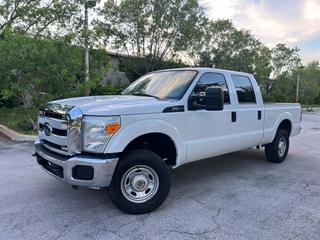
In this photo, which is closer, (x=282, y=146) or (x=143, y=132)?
(x=143, y=132)

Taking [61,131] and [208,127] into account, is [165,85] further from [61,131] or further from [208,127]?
[61,131]

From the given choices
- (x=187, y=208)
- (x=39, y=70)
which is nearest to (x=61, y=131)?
(x=187, y=208)

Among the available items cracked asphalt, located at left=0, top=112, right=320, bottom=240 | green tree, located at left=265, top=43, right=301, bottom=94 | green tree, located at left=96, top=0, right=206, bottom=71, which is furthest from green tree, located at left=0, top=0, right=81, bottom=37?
green tree, located at left=265, top=43, right=301, bottom=94

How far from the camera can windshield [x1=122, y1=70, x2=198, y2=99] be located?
184 inches

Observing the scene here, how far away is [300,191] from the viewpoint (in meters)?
4.96

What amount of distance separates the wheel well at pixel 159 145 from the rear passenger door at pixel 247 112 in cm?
151

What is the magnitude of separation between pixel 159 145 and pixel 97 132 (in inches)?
46.4

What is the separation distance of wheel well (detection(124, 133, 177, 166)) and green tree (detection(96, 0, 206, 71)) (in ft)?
50.3

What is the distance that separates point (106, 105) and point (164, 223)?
5.24 feet

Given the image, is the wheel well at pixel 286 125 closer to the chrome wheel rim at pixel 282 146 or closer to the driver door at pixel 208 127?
the chrome wheel rim at pixel 282 146

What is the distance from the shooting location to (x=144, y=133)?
398cm

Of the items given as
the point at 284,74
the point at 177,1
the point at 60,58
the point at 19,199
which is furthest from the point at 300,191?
the point at 284,74

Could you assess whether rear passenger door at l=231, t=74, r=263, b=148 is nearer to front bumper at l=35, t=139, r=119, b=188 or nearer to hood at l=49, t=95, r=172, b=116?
hood at l=49, t=95, r=172, b=116

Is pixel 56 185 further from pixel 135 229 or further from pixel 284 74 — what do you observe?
pixel 284 74
